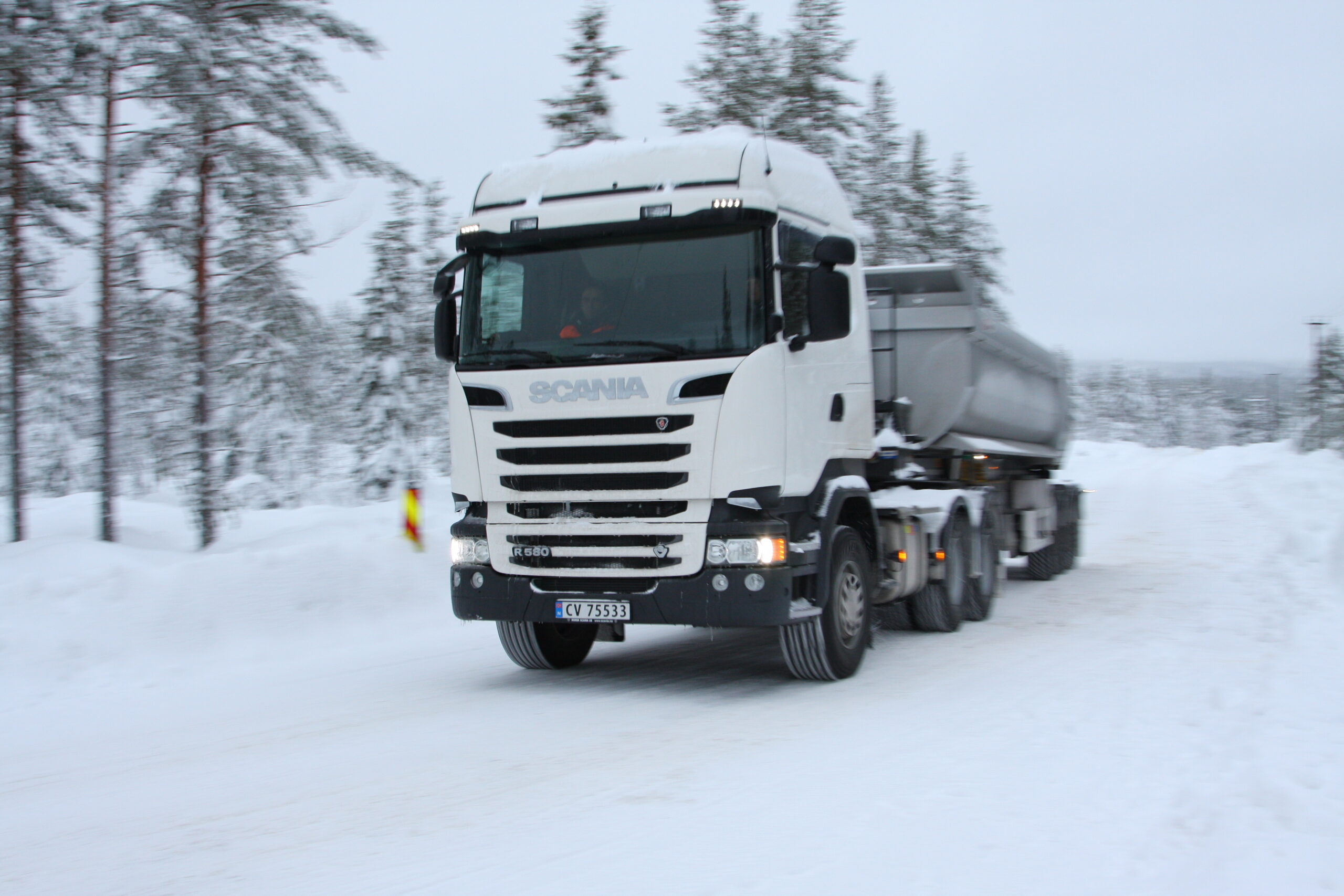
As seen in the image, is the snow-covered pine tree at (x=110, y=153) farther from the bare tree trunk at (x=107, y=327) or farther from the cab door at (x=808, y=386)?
the cab door at (x=808, y=386)

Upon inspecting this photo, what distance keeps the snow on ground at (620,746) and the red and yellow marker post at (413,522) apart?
0.76 feet

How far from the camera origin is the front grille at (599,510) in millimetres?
6988

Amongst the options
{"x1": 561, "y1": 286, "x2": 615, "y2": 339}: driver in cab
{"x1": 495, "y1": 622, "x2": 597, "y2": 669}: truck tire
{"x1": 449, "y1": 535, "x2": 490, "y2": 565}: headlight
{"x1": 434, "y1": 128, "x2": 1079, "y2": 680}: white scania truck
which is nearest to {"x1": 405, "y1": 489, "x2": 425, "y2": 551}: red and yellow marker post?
{"x1": 495, "y1": 622, "x2": 597, "y2": 669}: truck tire

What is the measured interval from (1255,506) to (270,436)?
22379 millimetres

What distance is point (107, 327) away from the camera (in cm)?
1270

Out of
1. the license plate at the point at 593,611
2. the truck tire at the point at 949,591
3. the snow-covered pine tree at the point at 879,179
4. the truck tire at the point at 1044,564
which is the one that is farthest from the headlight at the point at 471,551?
the snow-covered pine tree at the point at 879,179

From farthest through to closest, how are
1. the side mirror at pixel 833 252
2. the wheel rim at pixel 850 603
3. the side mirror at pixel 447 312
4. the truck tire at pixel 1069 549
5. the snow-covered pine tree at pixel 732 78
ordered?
the snow-covered pine tree at pixel 732 78, the truck tire at pixel 1069 549, the wheel rim at pixel 850 603, the side mirror at pixel 447 312, the side mirror at pixel 833 252

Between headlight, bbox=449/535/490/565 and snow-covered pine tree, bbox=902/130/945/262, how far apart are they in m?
27.0

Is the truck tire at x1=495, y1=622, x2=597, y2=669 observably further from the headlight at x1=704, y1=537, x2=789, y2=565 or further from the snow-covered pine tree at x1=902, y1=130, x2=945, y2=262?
the snow-covered pine tree at x1=902, y1=130, x2=945, y2=262

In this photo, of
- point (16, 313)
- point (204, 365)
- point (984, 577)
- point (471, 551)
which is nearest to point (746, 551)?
point (471, 551)

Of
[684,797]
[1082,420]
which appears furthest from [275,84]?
[1082,420]

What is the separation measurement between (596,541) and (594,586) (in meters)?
0.31

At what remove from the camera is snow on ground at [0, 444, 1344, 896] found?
406cm

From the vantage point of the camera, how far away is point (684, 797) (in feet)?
16.2
